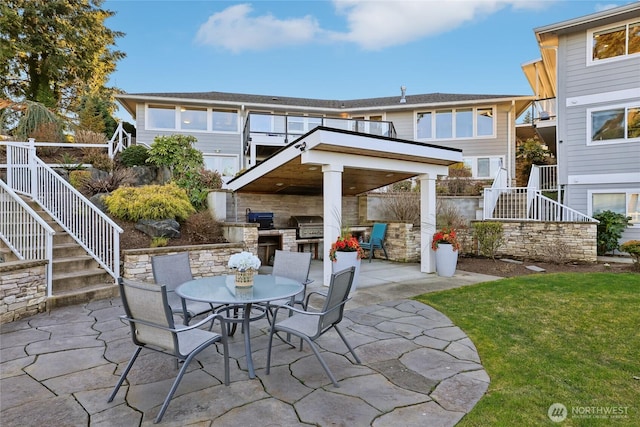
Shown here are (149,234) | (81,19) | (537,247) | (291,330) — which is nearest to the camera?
(291,330)

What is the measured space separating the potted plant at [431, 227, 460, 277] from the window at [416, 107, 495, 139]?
11.6 meters

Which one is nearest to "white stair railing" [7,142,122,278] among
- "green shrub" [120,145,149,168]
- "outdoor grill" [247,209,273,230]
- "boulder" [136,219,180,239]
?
"boulder" [136,219,180,239]

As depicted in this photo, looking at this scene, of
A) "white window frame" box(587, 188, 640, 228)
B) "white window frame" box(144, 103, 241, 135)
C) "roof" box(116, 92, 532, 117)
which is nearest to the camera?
"white window frame" box(587, 188, 640, 228)

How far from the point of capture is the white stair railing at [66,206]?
245 inches

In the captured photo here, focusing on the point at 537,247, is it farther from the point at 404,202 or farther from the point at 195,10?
the point at 195,10

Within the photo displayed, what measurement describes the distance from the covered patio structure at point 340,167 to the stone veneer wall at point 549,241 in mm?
3489

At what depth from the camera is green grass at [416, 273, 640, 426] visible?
2.68m

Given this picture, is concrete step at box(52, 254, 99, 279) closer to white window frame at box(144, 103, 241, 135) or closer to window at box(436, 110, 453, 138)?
white window frame at box(144, 103, 241, 135)

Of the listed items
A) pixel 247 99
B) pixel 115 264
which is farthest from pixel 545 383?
pixel 247 99

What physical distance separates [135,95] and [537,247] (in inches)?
682

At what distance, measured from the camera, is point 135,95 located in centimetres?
1627

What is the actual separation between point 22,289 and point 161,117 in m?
14.0

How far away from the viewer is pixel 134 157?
11.9 meters

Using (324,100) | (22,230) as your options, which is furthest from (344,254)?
(324,100)
